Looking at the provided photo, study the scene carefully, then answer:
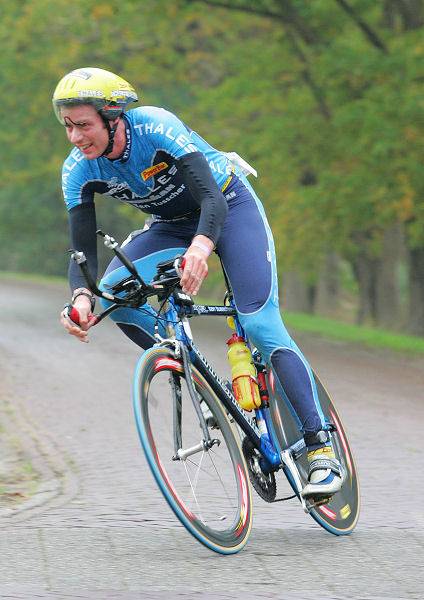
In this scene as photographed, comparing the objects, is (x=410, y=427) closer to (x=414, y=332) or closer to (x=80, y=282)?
(x=80, y=282)

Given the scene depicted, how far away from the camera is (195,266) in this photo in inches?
190

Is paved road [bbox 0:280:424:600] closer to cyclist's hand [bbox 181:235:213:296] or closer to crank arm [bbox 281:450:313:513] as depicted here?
crank arm [bbox 281:450:313:513]

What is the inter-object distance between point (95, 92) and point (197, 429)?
52.3 inches

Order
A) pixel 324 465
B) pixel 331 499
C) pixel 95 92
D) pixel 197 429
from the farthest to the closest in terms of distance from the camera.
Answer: pixel 331 499, pixel 324 465, pixel 197 429, pixel 95 92

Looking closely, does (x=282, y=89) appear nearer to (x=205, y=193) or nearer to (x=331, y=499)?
(x=331, y=499)

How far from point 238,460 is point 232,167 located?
49.5 inches

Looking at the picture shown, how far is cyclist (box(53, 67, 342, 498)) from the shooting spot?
16.3ft

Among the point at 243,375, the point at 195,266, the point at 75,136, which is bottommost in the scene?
the point at 243,375

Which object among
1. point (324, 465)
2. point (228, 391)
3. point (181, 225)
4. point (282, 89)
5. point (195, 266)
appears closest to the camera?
point (195, 266)

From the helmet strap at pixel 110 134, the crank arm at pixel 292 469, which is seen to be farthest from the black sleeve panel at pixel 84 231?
the crank arm at pixel 292 469

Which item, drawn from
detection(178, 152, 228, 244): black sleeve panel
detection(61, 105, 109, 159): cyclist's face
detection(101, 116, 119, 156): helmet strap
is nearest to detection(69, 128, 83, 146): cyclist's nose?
detection(61, 105, 109, 159): cyclist's face

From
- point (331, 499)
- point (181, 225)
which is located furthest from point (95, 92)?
point (331, 499)

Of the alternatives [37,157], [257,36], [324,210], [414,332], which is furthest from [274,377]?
[37,157]

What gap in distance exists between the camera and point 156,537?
5301mm
